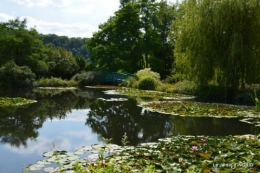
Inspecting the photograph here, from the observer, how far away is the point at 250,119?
891 cm

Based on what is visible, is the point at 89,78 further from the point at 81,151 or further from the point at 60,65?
the point at 81,151

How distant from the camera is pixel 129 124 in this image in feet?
28.2

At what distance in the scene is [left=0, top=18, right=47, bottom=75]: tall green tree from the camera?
24.5m

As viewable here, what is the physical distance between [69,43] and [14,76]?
157ft

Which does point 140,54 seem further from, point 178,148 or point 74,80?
point 178,148

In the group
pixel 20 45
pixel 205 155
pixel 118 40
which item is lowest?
pixel 205 155

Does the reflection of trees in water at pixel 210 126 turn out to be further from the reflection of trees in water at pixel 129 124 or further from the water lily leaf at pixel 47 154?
the water lily leaf at pixel 47 154

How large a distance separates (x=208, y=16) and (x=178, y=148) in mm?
10409

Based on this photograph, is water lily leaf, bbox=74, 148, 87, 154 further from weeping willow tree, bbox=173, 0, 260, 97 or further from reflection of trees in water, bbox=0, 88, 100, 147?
weeping willow tree, bbox=173, 0, 260, 97

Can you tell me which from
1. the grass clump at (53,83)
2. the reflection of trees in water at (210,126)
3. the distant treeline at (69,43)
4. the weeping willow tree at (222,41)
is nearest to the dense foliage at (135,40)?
the grass clump at (53,83)

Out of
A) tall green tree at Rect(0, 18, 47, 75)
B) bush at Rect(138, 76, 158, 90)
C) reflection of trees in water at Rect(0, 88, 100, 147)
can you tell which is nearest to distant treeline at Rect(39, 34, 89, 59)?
tall green tree at Rect(0, 18, 47, 75)

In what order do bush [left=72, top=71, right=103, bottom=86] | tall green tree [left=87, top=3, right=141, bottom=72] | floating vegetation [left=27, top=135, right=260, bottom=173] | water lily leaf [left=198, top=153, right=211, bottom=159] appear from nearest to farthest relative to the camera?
floating vegetation [left=27, top=135, right=260, bottom=173], water lily leaf [left=198, top=153, right=211, bottom=159], bush [left=72, top=71, right=103, bottom=86], tall green tree [left=87, top=3, right=141, bottom=72]

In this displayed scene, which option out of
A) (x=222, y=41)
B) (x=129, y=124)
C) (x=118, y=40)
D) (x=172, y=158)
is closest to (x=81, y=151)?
(x=172, y=158)

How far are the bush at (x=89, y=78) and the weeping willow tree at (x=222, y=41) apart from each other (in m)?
14.3
